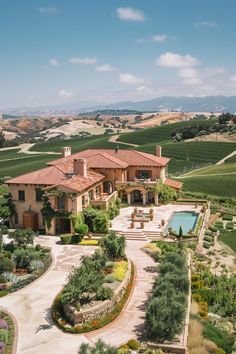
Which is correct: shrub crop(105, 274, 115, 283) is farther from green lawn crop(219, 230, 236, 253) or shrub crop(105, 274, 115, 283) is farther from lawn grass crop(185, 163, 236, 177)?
lawn grass crop(185, 163, 236, 177)

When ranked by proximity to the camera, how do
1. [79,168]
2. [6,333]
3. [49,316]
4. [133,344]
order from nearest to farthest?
[133,344]
[6,333]
[49,316]
[79,168]

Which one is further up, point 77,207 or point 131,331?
point 77,207

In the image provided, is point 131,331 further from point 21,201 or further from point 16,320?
point 21,201

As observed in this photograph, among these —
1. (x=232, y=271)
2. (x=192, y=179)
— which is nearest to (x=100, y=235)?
(x=232, y=271)

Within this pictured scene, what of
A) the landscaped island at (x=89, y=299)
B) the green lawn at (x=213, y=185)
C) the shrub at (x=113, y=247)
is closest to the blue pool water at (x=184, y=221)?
the shrub at (x=113, y=247)

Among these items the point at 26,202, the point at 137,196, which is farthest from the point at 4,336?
the point at 137,196

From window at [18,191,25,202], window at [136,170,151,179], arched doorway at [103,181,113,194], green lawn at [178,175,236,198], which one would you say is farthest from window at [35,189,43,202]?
green lawn at [178,175,236,198]

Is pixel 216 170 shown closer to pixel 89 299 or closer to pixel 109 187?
pixel 109 187
